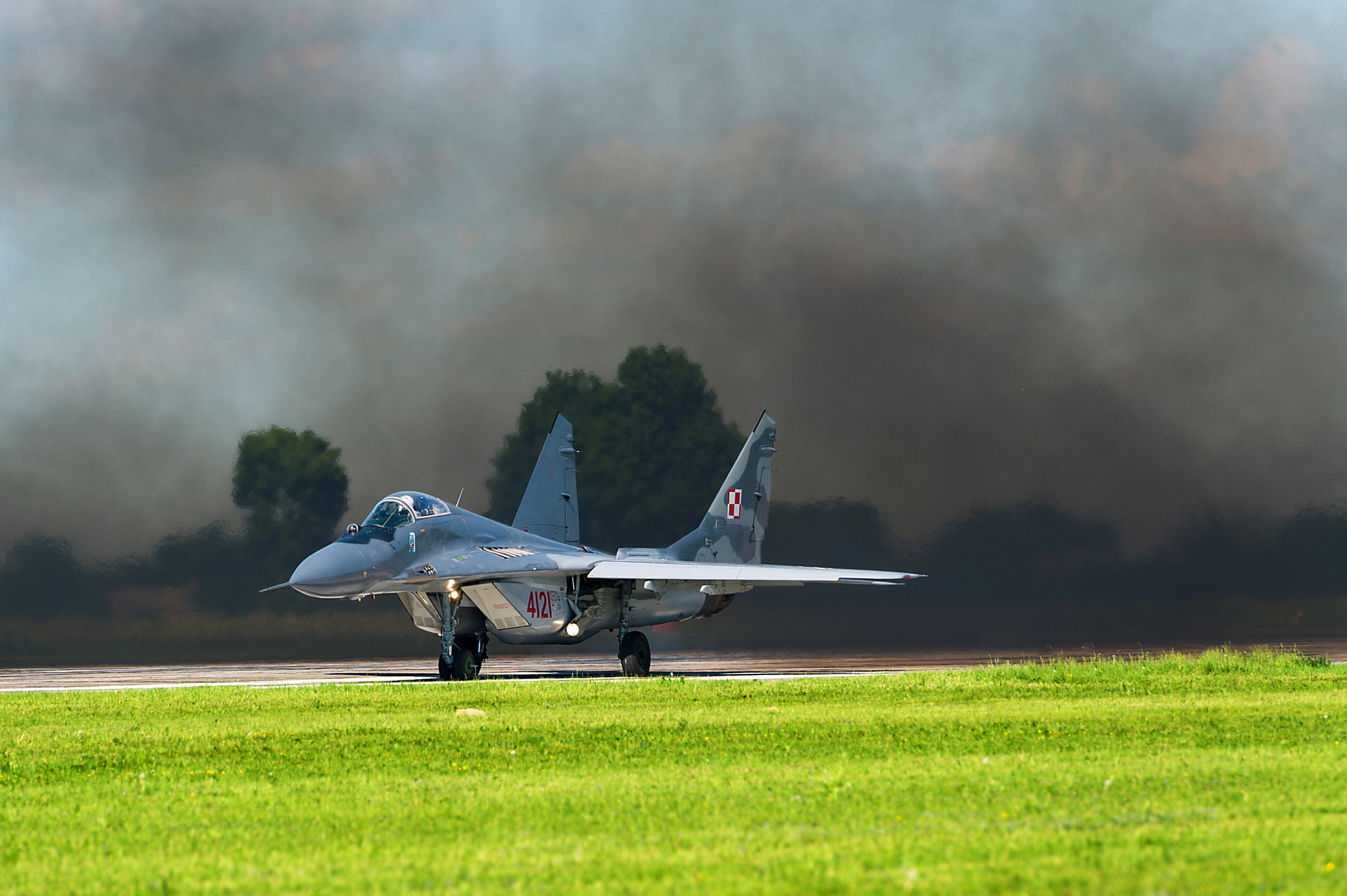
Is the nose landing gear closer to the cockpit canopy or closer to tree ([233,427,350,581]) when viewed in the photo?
the cockpit canopy

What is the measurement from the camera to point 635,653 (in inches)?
1321

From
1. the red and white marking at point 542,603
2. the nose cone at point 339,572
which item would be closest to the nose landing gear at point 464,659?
the red and white marking at point 542,603

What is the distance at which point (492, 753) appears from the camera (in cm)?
1260

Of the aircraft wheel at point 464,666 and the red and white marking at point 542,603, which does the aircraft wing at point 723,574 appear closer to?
the red and white marking at point 542,603

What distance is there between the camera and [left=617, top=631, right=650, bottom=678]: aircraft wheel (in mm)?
33375

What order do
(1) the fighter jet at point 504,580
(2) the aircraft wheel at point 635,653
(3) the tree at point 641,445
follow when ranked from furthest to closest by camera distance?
(3) the tree at point 641,445 < (2) the aircraft wheel at point 635,653 < (1) the fighter jet at point 504,580

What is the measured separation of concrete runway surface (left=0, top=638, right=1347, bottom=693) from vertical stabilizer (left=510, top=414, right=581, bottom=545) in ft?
14.6

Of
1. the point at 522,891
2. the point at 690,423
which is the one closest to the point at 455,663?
the point at 522,891

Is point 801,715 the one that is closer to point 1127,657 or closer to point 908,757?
point 908,757

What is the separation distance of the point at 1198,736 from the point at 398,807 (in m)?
8.25

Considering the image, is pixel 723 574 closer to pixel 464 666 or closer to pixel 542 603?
pixel 542 603

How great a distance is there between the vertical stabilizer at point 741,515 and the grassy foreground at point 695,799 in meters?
22.0

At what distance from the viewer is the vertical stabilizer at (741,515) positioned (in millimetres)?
40125

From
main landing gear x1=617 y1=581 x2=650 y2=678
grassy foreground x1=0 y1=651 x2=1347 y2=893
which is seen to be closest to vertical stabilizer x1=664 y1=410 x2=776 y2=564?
main landing gear x1=617 y1=581 x2=650 y2=678
